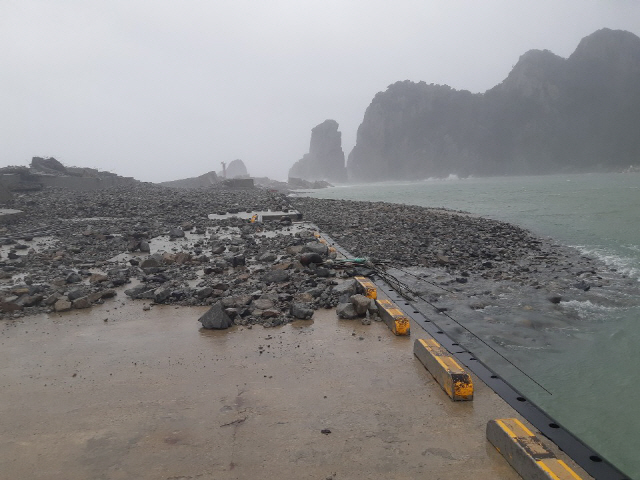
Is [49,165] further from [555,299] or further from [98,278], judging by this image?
[555,299]

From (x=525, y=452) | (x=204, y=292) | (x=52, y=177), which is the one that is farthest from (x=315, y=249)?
(x=52, y=177)

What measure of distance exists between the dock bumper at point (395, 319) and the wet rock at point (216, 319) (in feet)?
6.62

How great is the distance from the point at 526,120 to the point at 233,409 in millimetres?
136393

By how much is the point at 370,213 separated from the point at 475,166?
4604 inches

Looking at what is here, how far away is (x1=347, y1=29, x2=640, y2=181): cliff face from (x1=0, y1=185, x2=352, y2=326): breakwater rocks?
116m


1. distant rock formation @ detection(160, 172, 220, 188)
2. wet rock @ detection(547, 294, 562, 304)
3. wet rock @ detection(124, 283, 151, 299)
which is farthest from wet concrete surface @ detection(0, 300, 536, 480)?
distant rock formation @ detection(160, 172, 220, 188)

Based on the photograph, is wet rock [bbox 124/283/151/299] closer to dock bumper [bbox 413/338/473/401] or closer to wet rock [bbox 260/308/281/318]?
wet rock [bbox 260/308/281/318]

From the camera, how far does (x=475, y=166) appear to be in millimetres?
124062

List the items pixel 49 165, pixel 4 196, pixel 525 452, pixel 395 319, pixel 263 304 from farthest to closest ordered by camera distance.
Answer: pixel 49 165, pixel 4 196, pixel 263 304, pixel 395 319, pixel 525 452

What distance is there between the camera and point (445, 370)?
3.48 m

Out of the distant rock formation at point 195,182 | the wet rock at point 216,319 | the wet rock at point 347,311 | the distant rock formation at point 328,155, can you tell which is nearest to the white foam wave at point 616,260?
the wet rock at point 347,311

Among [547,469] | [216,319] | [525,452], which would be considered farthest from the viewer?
[216,319]

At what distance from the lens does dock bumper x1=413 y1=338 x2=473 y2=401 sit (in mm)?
3291

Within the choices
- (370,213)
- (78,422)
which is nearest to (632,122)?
(370,213)
